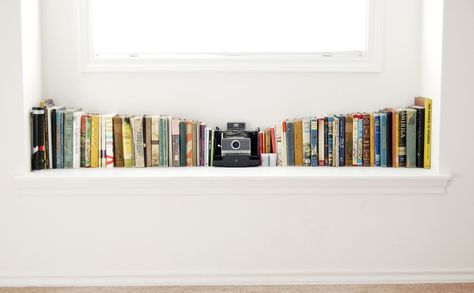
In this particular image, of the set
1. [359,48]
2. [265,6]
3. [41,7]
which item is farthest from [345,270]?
[41,7]

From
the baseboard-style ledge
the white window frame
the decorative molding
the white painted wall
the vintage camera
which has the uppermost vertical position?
the white window frame

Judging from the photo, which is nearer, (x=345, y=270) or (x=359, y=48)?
(x=345, y=270)

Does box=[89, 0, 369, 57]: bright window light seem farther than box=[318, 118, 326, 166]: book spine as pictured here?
Yes

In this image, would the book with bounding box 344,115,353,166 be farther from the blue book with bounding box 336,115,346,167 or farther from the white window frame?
the white window frame

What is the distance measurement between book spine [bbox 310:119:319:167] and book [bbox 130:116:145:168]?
2.98ft

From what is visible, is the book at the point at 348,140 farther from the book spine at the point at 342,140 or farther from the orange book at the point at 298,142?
the orange book at the point at 298,142

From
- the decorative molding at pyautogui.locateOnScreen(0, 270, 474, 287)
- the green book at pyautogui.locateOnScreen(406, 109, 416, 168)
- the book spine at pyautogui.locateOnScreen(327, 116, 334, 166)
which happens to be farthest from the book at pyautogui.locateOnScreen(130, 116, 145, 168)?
the green book at pyautogui.locateOnScreen(406, 109, 416, 168)

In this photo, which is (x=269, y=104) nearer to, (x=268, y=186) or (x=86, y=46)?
(x=268, y=186)

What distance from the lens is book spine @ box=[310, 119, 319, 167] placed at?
3.92m

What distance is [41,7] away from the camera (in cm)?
397

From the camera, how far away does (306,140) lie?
13.0 feet

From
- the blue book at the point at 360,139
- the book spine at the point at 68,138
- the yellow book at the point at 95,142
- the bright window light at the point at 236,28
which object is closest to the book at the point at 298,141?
the blue book at the point at 360,139

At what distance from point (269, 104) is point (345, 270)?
39.7 inches

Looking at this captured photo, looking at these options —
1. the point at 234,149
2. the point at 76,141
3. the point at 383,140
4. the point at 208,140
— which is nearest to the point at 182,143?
the point at 208,140
